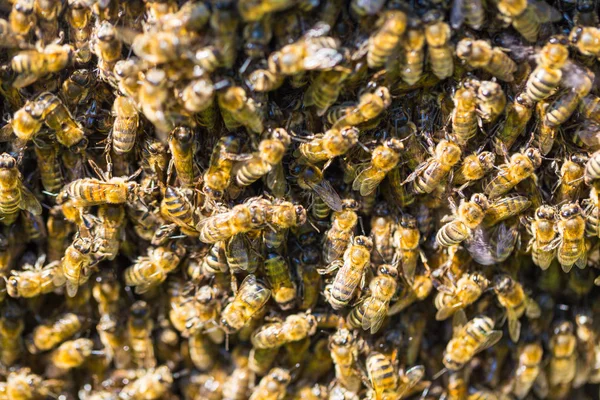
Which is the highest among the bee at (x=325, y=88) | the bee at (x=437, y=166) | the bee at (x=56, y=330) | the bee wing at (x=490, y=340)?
the bee at (x=325, y=88)

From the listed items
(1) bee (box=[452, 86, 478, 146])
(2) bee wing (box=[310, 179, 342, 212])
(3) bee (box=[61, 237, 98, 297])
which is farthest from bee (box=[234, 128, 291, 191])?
(3) bee (box=[61, 237, 98, 297])

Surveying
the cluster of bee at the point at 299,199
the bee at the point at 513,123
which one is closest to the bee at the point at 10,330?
the cluster of bee at the point at 299,199

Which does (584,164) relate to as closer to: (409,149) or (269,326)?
(409,149)

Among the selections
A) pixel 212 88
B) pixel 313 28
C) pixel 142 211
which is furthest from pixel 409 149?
pixel 142 211

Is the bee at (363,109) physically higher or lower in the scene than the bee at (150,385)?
higher

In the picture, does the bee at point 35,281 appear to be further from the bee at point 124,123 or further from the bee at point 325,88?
the bee at point 325,88

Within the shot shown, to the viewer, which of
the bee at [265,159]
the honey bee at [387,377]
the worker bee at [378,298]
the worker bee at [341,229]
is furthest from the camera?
the honey bee at [387,377]

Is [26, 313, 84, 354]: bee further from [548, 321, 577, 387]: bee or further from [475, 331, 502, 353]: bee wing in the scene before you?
Answer: [548, 321, 577, 387]: bee

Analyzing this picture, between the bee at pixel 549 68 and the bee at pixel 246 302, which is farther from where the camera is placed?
the bee at pixel 246 302
